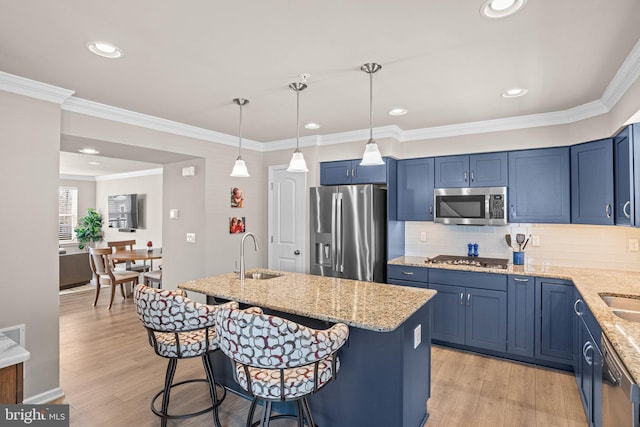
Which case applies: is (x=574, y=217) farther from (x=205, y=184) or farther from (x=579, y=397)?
(x=205, y=184)

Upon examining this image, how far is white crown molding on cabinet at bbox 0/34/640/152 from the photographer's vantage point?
2479mm

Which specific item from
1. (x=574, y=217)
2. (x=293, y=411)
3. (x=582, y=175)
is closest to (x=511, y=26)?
(x=582, y=175)

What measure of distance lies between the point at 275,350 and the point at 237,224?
317 cm

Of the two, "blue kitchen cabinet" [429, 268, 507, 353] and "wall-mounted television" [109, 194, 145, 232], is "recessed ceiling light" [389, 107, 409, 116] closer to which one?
"blue kitchen cabinet" [429, 268, 507, 353]

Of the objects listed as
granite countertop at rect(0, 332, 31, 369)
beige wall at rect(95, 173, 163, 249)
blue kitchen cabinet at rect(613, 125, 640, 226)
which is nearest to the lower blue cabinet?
blue kitchen cabinet at rect(613, 125, 640, 226)

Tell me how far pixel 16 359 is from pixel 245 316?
992 millimetres

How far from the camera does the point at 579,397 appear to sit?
8.77 feet

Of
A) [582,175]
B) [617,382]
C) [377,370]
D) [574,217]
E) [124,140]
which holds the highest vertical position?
[124,140]

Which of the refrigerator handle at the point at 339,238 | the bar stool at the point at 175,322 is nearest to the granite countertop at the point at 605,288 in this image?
the refrigerator handle at the point at 339,238

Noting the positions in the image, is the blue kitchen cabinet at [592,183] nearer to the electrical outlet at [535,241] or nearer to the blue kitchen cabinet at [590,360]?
the electrical outlet at [535,241]

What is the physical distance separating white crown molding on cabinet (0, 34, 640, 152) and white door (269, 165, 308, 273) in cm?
45

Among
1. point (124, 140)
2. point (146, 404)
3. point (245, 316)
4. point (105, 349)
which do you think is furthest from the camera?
point (105, 349)

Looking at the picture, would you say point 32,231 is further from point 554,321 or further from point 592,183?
point 592,183

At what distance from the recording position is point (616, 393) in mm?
1513
